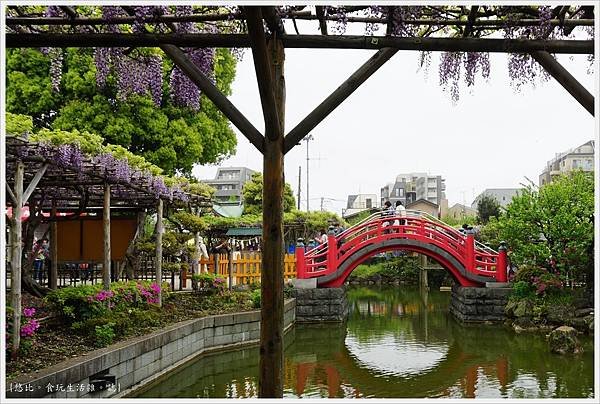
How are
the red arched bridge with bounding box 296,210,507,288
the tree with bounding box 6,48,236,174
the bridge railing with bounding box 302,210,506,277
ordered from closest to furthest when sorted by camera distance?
the red arched bridge with bounding box 296,210,507,288 → the bridge railing with bounding box 302,210,506,277 → the tree with bounding box 6,48,236,174

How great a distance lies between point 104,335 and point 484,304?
28.9ft

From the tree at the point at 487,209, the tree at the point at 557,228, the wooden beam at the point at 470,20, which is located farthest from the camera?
the tree at the point at 487,209

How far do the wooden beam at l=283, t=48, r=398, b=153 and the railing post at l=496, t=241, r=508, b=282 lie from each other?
391 inches

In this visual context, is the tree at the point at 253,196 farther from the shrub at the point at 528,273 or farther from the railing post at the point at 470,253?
the shrub at the point at 528,273

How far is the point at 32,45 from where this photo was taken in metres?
3.81

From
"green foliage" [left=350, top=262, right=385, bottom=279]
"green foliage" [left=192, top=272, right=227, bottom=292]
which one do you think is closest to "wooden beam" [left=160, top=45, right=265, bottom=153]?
"green foliage" [left=192, top=272, right=227, bottom=292]

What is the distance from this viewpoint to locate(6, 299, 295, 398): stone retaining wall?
4.56 metres

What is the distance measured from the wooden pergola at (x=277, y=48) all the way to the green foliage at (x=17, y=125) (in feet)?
4.91

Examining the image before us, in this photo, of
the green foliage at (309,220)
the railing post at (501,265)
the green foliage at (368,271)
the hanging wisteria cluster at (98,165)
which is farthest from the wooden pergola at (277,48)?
the green foliage at (368,271)

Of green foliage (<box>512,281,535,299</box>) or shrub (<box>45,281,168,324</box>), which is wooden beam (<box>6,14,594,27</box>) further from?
green foliage (<box>512,281,535,299</box>)

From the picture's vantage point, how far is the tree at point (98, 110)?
43.4 ft

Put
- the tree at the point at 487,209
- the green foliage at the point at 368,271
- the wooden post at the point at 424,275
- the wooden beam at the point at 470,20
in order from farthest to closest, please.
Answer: the tree at the point at 487,209, the green foliage at the point at 368,271, the wooden post at the point at 424,275, the wooden beam at the point at 470,20

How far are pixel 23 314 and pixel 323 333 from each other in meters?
6.50

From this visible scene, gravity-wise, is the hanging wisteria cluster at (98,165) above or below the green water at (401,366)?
above
